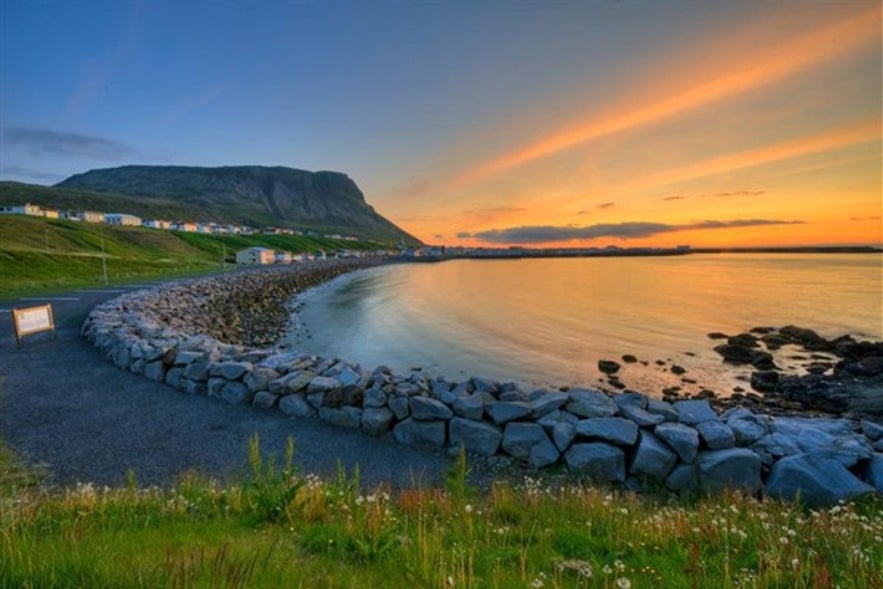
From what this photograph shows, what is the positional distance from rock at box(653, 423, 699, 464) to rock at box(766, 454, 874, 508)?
1.13 metres

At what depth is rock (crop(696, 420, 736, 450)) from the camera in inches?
289

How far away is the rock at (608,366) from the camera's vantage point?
65.5 feet

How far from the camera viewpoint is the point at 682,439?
24.0 ft

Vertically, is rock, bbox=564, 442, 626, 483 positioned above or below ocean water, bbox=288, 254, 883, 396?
above

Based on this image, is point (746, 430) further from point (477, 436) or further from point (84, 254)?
point (84, 254)

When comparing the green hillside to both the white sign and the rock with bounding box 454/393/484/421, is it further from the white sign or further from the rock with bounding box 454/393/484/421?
the rock with bounding box 454/393/484/421

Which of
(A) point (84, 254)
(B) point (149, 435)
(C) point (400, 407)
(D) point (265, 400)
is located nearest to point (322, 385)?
(D) point (265, 400)

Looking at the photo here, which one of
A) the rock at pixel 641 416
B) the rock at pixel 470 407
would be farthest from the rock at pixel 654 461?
the rock at pixel 470 407

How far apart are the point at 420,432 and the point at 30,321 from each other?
48.7 feet

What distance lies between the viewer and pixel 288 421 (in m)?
9.30

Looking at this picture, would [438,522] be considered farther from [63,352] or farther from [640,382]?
[640,382]

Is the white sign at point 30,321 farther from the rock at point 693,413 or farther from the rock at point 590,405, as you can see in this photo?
the rock at point 693,413

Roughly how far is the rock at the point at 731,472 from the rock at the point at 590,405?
66.9 inches

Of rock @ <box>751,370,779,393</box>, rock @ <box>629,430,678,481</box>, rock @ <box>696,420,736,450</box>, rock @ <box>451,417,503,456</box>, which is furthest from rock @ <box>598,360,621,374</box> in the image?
rock @ <box>451,417,503,456</box>
